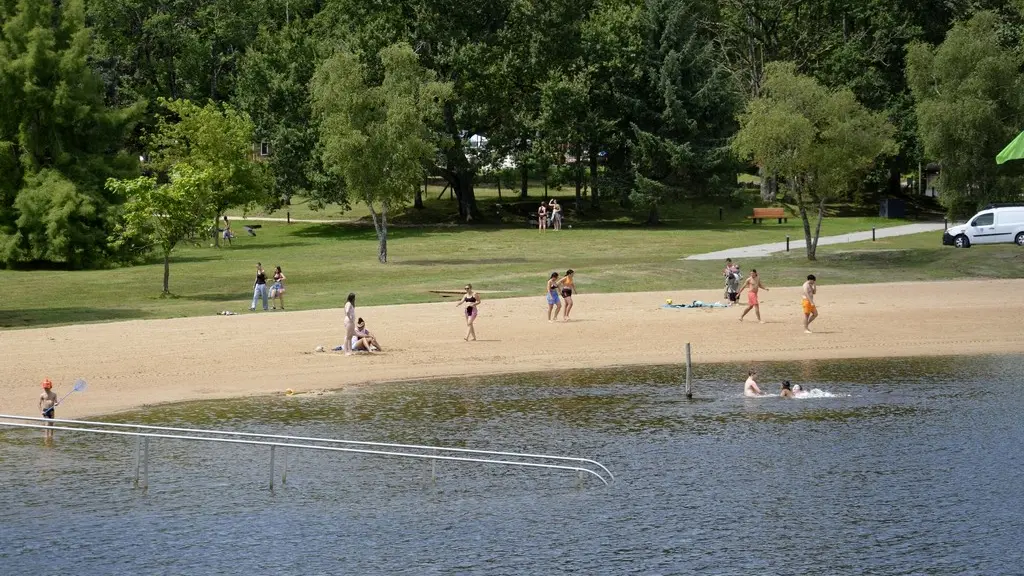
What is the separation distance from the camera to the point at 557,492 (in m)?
22.6

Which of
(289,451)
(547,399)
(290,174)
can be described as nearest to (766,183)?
(290,174)

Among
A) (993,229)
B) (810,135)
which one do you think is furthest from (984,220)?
(810,135)

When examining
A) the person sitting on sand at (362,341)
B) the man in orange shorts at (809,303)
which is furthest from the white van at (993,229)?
the person sitting on sand at (362,341)

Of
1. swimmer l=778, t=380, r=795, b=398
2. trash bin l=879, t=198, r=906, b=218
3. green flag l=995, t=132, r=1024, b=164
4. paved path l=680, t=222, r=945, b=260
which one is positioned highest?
green flag l=995, t=132, r=1024, b=164

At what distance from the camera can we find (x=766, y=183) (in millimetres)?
90375

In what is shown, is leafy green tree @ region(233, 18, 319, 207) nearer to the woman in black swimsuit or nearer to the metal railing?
the woman in black swimsuit

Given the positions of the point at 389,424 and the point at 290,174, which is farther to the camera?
the point at 290,174

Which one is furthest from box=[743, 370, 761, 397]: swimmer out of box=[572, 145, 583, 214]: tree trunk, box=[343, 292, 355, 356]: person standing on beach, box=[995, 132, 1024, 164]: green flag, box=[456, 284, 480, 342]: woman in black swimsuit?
box=[572, 145, 583, 214]: tree trunk

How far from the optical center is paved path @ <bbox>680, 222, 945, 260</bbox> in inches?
2397

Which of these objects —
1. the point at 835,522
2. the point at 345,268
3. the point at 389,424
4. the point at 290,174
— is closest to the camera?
the point at 835,522

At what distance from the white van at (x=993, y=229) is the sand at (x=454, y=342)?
1381cm

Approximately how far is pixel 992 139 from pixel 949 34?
272 inches

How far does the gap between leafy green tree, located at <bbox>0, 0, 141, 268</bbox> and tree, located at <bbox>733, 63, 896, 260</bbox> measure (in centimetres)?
3402

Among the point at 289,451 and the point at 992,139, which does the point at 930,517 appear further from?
the point at 992,139
